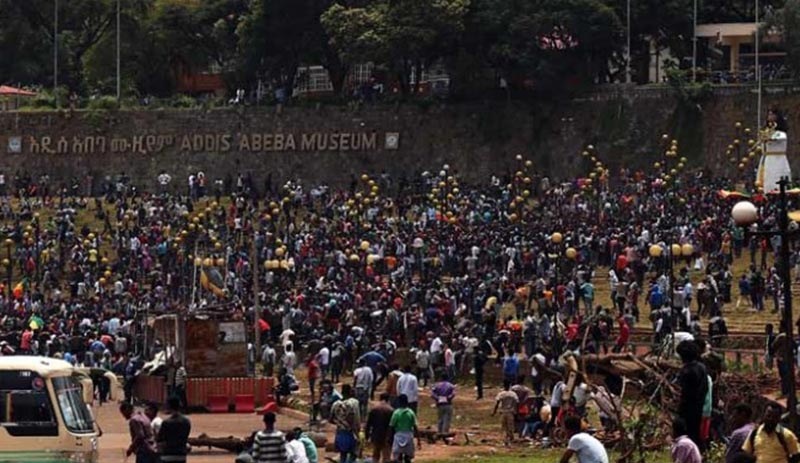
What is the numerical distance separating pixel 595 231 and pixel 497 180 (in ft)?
40.9

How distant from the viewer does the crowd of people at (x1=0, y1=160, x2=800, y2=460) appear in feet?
122

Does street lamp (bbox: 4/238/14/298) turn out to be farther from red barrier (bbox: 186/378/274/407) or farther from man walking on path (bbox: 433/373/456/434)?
man walking on path (bbox: 433/373/456/434)

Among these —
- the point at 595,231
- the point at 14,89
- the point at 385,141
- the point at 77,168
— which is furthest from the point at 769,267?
the point at 14,89

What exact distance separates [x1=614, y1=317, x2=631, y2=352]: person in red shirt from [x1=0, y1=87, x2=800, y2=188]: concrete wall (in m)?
22.7

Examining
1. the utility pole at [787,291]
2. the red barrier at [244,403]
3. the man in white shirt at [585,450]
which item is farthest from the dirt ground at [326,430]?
the man in white shirt at [585,450]

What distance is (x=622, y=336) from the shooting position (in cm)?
3694

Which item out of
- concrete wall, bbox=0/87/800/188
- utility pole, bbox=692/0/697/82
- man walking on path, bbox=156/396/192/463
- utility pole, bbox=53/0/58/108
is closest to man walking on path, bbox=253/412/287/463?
man walking on path, bbox=156/396/192/463

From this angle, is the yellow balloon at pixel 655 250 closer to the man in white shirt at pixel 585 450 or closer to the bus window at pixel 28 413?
the bus window at pixel 28 413

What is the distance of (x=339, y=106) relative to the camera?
220ft

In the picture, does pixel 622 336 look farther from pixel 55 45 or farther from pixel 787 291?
pixel 55 45

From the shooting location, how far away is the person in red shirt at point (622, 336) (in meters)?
36.0

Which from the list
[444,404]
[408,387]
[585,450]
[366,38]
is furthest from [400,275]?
[585,450]

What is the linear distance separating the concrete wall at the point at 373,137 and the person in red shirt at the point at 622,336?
74.4 ft

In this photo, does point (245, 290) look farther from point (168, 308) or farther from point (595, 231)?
point (595, 231)
